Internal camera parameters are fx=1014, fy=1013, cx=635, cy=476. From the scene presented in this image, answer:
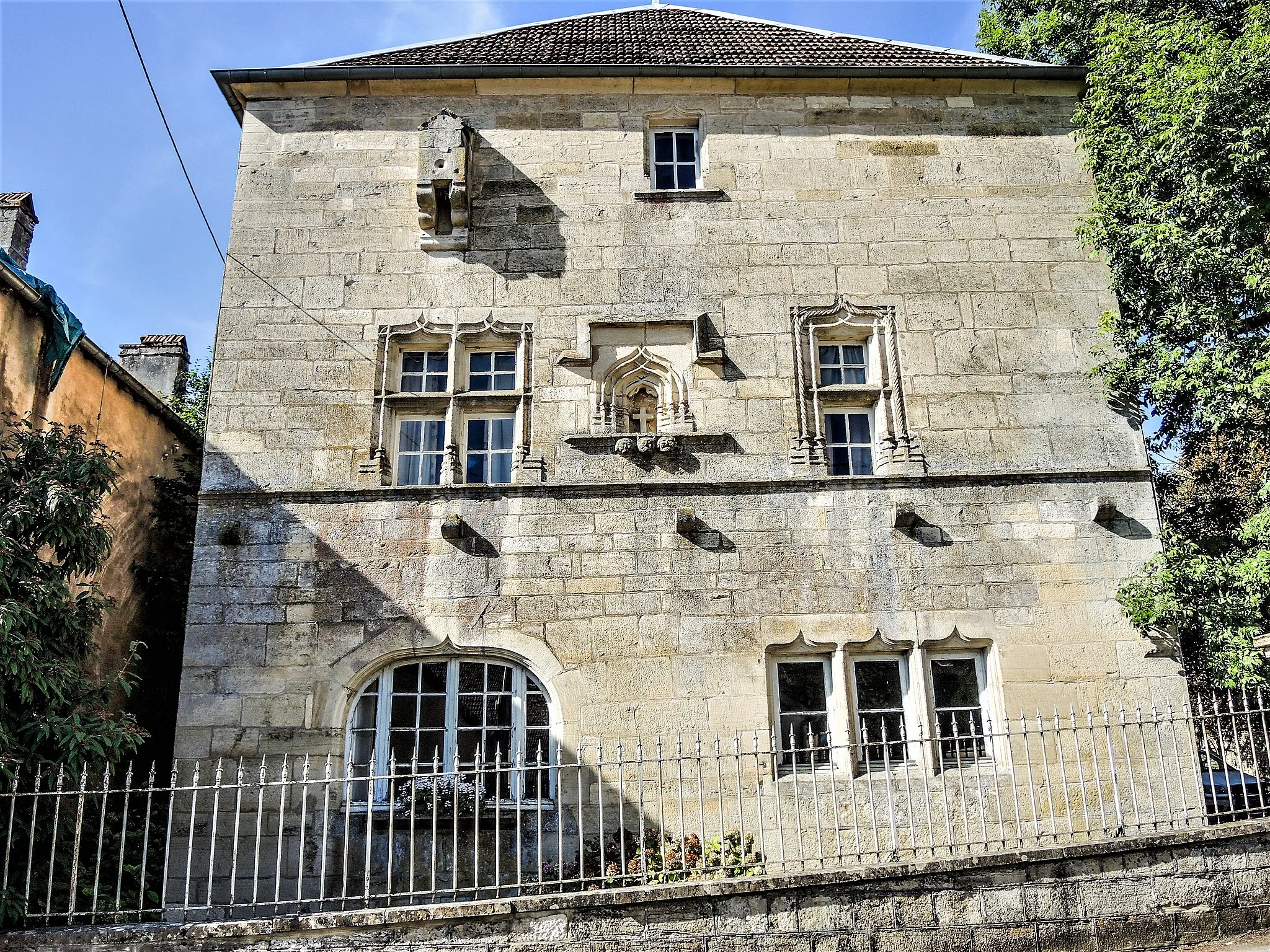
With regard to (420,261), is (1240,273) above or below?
below

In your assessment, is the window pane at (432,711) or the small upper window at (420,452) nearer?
the window pane at (432,711)

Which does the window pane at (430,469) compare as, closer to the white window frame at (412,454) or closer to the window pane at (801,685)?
the white window frame at (412,454)

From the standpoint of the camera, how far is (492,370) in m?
10.2

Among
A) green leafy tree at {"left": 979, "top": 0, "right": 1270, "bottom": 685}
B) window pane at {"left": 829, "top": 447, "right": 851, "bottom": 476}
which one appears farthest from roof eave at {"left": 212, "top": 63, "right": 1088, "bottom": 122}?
window pane at {"left": 829, "top": 447, "right": 851, "bottom": 476}

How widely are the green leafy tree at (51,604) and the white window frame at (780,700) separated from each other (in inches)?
205

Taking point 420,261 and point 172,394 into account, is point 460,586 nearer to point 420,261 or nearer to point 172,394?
point 420,261

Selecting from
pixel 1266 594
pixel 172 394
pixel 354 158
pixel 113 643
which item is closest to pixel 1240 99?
pixel 1266 594

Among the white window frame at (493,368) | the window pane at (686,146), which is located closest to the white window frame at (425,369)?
the white window frame at (493,368)

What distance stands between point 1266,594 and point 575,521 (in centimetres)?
615

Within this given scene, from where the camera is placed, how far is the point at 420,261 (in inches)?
409

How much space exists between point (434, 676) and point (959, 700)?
4.77 metres

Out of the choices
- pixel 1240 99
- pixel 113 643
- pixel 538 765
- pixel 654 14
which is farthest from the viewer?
pixel 654 14

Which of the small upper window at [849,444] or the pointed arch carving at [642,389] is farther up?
the pointed arch carving at [642,389]

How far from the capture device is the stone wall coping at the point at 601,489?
9.48 m
